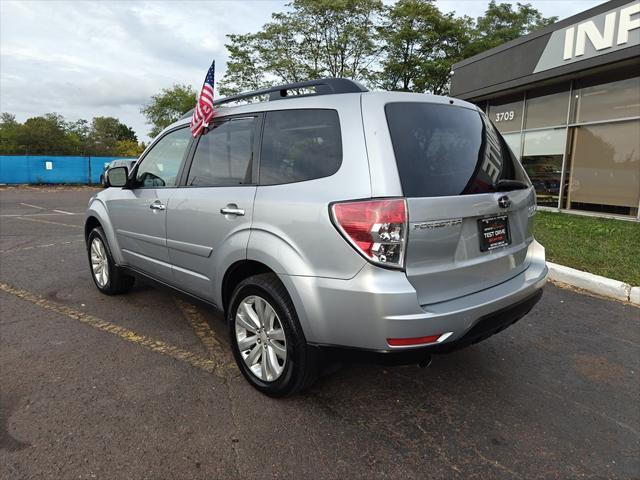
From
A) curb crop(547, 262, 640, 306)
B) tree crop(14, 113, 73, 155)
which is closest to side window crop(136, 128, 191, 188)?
curb crop(547, 262, 640, 306)

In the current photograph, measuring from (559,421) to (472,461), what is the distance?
28.4 inches

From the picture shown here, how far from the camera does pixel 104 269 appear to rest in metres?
4.73

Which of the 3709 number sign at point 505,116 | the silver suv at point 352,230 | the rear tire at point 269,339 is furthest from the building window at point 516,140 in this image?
the rear tire at point 269,339

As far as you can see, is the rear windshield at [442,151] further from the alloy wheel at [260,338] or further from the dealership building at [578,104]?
the dealership building at [578,104]

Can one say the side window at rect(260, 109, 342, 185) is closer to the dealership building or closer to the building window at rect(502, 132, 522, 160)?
the dealership building

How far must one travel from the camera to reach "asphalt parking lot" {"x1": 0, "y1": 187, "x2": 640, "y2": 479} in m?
2.18

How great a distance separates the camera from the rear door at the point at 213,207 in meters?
2.81

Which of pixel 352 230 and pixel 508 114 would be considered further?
pixel 508 114

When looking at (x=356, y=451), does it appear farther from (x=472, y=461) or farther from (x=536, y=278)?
(x=536, y=278)

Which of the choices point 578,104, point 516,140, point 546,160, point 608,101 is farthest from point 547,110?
point 608,101

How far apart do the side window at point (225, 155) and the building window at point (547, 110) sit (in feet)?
37.1

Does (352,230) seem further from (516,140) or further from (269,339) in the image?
(516,140)

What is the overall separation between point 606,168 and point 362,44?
20.1 m

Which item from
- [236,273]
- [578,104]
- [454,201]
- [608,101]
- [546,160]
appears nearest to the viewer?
[454,201]
